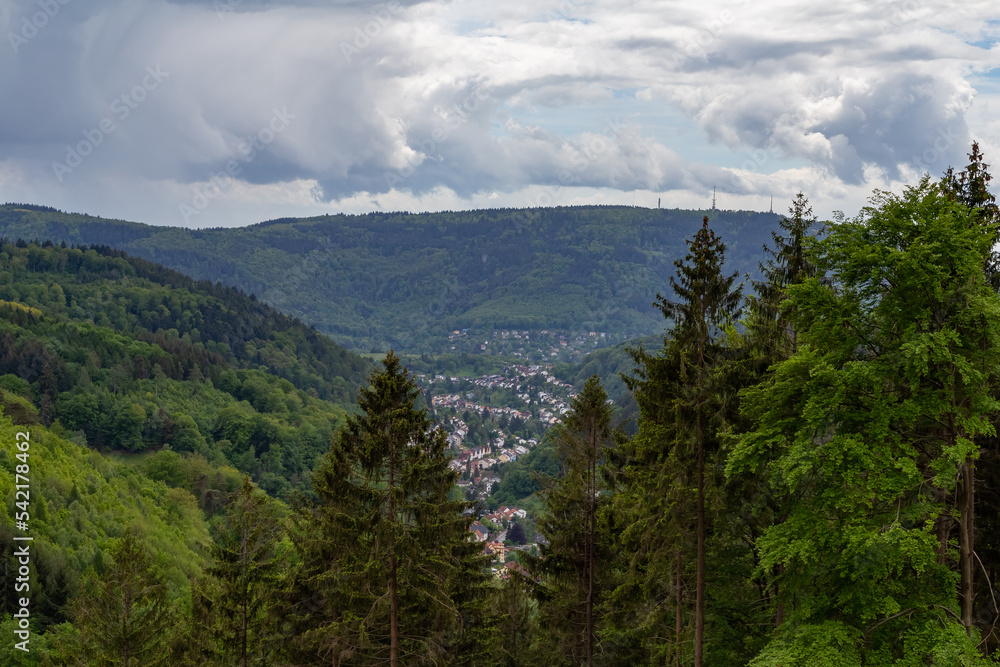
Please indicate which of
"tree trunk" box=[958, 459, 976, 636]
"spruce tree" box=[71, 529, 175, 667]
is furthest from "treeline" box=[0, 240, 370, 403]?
"tree trunk" box=[958, 459, 976, 636]

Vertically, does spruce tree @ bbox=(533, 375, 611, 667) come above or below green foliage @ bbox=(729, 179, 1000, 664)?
below

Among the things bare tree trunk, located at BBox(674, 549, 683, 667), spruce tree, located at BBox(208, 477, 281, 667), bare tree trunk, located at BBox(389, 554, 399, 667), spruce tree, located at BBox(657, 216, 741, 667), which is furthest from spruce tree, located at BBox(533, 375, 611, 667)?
spruce tree, located at BBox(208, 477, 281, 667)

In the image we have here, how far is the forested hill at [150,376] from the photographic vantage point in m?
105

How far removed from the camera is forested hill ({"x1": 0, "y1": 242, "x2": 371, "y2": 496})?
105 meters

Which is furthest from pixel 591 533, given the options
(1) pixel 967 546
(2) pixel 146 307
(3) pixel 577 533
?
(2) pixel 146 307

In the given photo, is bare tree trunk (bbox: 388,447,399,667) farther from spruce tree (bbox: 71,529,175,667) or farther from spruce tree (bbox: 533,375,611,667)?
spruce tree (bbox: 71,529,175,667)

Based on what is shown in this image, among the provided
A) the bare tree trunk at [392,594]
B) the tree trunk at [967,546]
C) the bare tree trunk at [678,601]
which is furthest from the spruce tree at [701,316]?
the bare tree trunk at [392,594]

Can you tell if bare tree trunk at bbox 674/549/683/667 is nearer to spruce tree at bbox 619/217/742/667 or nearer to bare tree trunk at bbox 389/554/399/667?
spruce tree at bbox 619/217/742/667

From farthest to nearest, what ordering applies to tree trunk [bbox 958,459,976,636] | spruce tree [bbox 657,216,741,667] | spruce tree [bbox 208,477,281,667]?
1. spruce tree [bbox 208,477,281,667]
2. spruce tree [bbox 657,216,741,667]
3. tree trunk [bbox 958,459,976,636]

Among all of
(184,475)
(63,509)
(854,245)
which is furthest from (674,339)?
(184,475)

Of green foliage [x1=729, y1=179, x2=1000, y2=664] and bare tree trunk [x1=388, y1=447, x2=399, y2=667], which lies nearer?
green foliage [x1=729, y1=179, x2=1000, y2=664]

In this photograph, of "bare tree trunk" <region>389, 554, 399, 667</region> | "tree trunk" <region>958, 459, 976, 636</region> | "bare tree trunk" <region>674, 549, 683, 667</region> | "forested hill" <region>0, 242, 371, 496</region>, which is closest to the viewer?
"tree trunk" <region>958, 459, 976, 636</region>

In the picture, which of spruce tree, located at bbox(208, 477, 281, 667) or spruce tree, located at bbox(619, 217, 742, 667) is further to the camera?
spruce tree, located at bbox(208, 477, 281, 667)

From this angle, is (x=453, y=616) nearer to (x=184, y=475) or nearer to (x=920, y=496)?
(x=920, y=496)
